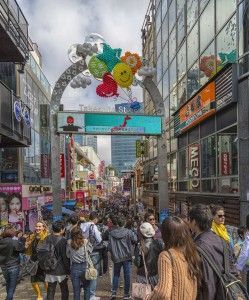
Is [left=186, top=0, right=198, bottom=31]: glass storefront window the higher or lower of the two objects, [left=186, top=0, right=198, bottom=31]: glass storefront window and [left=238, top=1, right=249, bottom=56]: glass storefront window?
the higher

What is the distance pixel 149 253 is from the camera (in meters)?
5.61

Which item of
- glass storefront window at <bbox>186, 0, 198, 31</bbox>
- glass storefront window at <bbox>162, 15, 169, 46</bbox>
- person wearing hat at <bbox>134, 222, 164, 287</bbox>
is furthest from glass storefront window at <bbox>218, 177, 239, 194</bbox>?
glass storefront window at <bbox>162, 15, 169, 46</bbox>

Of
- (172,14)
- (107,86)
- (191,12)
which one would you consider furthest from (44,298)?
(172,14)

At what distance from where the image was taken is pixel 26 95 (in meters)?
28.9

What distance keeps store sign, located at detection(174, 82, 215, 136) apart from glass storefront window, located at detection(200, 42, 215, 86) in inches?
30.5

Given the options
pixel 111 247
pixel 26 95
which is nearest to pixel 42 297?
pixel 111 247

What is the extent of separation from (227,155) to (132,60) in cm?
538

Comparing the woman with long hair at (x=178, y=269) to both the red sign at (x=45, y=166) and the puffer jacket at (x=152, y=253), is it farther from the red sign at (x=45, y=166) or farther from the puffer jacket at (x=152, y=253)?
the red sign at (x=45, y=166)

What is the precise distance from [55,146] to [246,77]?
7.85 meters

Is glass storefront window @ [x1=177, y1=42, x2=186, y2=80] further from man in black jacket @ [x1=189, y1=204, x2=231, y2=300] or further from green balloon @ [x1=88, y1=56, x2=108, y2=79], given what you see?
man in black jacket @ [x1=189, y1=204, x2=231, y2=300]

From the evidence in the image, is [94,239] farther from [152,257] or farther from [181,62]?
[181,62]

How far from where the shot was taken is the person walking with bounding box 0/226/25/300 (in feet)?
23.2

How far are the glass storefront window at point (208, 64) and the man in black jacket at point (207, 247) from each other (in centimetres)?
1186

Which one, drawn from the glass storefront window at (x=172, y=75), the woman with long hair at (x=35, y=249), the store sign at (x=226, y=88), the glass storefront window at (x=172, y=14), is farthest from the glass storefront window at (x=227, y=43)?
the glass storefront window at (x=172, y=14)
